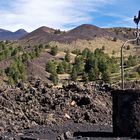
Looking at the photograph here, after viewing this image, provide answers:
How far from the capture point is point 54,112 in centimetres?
3052

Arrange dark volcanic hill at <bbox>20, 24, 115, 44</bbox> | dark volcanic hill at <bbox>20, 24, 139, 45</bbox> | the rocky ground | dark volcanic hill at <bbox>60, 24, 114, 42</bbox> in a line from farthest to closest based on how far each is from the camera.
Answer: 1. dark volcanic hill at <bbox>60, 24, 114, 42</bbox>
2. dark volcanic hill at <bbox>20, 24, 139, 45</bbox>
3. dark volcanic hill at <bbox>20, 24, 115, 44</bbox>
4. the rocky ground

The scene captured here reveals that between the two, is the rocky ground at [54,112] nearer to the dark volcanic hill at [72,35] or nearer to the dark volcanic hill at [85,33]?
the dark volcanic hill at [72,35]

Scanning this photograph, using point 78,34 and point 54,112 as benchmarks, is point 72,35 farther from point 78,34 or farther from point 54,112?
point 54,112

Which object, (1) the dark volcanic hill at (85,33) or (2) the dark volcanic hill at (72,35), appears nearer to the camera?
(2) the dark volcanic hill at (72,35)

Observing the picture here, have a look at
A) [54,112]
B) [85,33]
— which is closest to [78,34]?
[85,33]

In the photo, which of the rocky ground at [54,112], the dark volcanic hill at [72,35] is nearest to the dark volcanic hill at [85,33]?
the dark volcanic hill at [72,35]

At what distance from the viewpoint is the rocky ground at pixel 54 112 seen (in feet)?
84.8

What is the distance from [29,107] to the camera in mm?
30656

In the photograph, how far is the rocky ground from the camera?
25.8 meters

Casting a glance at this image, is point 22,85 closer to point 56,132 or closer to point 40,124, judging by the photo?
point 40,124

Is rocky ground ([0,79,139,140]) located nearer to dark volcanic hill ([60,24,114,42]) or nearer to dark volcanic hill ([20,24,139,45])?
dark volcanic hill ([20,24,139,45])

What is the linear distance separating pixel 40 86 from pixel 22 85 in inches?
67.8

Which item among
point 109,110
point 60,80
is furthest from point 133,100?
point 60,80

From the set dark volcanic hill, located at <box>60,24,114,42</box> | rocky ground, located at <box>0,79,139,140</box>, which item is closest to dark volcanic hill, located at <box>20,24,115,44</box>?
dark volcanic hill, located at <box>60,24,114,42</box>
